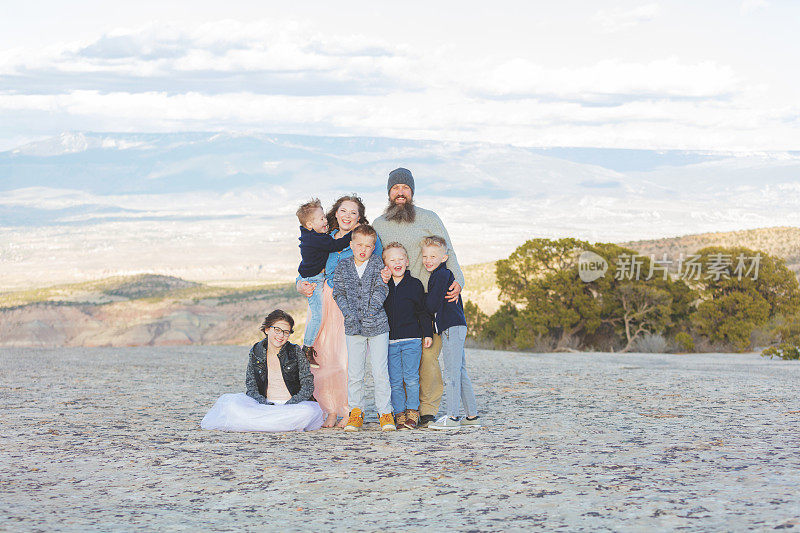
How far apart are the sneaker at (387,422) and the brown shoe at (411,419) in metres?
0.12

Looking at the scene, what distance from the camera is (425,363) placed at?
7.28 metres

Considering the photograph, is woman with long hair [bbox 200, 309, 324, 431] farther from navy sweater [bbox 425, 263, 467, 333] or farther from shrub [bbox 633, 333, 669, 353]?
shrub [bbox 633, 333, 669, 353]

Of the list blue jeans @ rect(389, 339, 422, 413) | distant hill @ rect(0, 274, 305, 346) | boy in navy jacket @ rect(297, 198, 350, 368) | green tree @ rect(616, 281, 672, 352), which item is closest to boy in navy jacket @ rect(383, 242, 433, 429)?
blue jeans @ rect(389, 339, 422, 413)

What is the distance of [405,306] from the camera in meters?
7.12

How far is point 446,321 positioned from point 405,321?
1.17 feet

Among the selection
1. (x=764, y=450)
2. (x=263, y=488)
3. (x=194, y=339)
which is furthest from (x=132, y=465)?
(x=194, y=339)

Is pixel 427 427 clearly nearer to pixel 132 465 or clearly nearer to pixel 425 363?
pixel 425 363

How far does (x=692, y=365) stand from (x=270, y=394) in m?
9.11

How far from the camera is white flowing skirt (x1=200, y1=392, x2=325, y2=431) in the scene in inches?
286

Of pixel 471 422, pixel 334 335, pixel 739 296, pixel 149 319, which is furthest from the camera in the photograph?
pixel 149 319

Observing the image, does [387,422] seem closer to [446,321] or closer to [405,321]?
[405,321]

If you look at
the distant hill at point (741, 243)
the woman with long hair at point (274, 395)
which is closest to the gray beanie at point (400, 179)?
the woman with long hair at point (274, 395)

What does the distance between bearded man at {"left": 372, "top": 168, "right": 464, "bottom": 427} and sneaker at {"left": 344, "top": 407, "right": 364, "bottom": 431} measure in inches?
20.6

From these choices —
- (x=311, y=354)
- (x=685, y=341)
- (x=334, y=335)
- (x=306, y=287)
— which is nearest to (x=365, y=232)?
(x=306, y=287)
